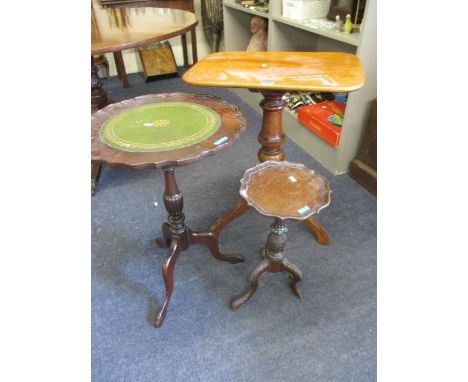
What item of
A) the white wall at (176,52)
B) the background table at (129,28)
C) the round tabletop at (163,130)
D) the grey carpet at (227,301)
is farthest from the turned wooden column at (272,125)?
the white wall at (176,52)

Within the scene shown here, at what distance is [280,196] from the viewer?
1110mm

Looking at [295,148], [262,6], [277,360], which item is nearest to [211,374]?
[277,360]

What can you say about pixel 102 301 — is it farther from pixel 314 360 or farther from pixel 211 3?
pixel 211 3

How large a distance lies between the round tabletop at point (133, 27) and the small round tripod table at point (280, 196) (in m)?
0.99

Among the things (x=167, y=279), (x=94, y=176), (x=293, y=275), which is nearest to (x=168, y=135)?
(x=167, y=279)

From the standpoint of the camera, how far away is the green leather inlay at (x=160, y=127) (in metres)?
1.04

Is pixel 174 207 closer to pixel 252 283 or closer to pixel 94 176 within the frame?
pixel 252 283

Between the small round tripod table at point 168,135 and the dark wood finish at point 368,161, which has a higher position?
the small round tripod table at point 168,135

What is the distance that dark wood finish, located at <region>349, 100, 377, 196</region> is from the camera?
189 cm

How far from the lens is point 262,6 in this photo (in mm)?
A: 2633

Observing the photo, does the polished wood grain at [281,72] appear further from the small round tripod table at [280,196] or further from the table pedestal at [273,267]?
the table pedestal at [273,267]

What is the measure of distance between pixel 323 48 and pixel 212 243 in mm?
1938

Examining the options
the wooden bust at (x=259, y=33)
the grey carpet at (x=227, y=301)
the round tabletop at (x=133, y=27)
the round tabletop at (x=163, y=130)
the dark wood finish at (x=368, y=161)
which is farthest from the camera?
the wooden bust at (x=259, y=33)

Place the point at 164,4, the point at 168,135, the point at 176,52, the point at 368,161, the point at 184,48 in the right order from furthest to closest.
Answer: the point at 176,52
the point at 184,48
the point at 164,4
the point at 368,161
the point at 168,135
